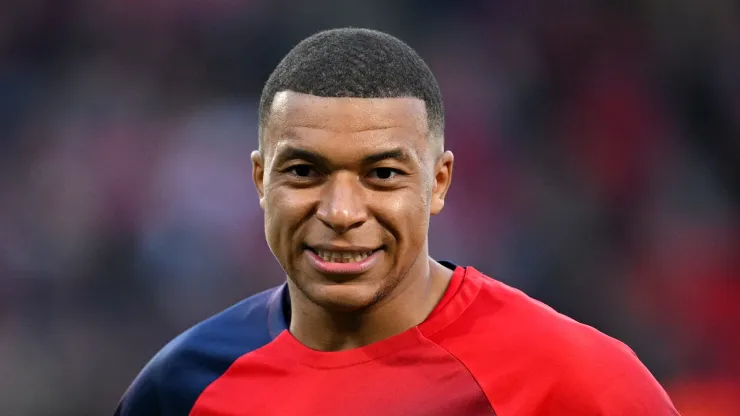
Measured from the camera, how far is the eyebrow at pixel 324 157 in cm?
256

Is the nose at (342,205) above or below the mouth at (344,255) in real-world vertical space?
above

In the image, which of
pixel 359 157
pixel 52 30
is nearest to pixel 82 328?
pixel 52 30

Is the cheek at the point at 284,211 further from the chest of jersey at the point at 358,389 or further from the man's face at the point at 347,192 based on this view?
the chest of jersey at the point at 358,389

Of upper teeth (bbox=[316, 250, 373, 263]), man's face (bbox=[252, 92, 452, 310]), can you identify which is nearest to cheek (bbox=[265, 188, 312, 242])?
man's face (bbox=[252, 92, 452, 310])

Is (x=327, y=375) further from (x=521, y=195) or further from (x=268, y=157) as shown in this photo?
(x=521, y=195)

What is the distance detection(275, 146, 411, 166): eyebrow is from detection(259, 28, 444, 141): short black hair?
149 mm

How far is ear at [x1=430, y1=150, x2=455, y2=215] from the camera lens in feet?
9.16

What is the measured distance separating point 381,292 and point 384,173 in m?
0.32

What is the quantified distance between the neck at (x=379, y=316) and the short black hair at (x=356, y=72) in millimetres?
426

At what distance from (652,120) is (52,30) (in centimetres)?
353

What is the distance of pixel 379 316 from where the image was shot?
275 cm

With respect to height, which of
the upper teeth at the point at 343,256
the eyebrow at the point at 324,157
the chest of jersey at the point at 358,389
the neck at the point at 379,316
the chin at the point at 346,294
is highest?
the eyebrow at the point at 324,157

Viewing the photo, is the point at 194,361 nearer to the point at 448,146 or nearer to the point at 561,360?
the point at 561,360

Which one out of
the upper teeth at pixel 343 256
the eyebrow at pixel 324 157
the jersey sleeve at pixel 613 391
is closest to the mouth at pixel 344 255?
the upper teeth at pixel 343 256
